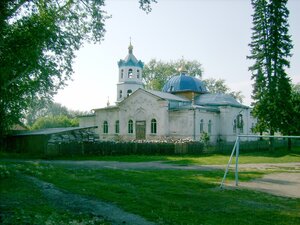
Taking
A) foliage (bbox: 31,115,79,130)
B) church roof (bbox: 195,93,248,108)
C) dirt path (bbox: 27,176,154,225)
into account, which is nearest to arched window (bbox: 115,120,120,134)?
church roof (bbox: 195,93,248,108)

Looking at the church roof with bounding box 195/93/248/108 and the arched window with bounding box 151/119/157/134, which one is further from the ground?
the church roof with bounding box 195/93/248/108

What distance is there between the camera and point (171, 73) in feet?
255

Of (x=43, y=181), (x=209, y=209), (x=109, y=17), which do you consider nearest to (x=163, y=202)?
(x=209, y=209)

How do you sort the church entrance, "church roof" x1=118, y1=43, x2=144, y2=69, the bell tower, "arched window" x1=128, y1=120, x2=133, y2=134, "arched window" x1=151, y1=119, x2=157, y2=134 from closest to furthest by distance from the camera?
"arched window" x1=151, y1=119, x2=157, y2=134, the church entrance, "arched window" x1=128, y1=120, x2=133, y2=134, "church roof" x1=118, y1=43, x2=144, y2=69, the bell tower

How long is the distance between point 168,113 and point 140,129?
4628mm

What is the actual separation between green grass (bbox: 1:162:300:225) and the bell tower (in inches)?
1422

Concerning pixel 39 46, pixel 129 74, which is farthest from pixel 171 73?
pixel 39 46

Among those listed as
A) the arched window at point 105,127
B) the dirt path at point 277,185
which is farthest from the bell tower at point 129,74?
the dirt path at point 277,185

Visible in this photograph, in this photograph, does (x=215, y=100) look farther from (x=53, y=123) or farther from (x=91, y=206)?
(x=53, y=123)

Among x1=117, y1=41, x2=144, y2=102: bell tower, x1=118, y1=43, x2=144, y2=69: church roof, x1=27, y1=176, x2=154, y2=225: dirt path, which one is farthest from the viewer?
x1=117, y1=41, x2=144, y2=102: bell tower

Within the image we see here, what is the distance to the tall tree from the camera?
117ft

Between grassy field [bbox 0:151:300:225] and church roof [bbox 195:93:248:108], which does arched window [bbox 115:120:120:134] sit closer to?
church roof [bbox 195:93:248:108]

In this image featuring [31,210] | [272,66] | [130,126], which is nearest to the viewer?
[31,210]

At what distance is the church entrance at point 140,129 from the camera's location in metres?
43.7
